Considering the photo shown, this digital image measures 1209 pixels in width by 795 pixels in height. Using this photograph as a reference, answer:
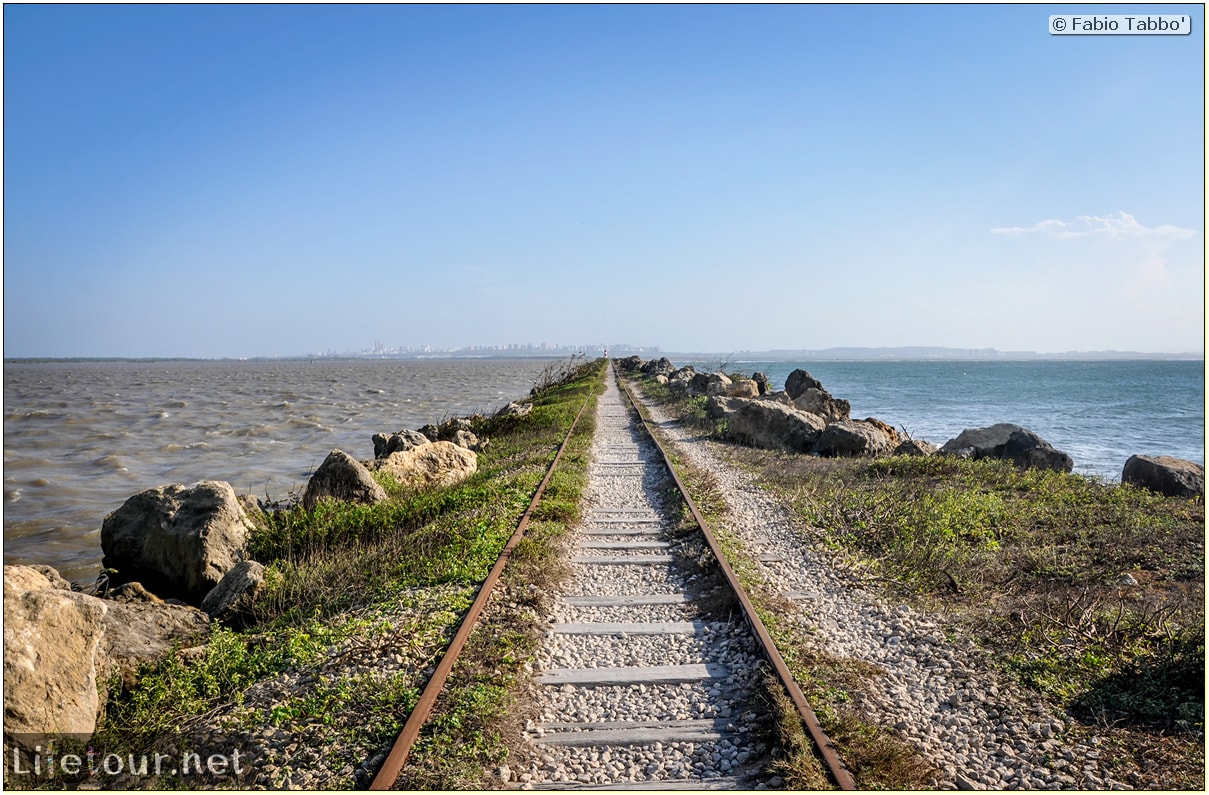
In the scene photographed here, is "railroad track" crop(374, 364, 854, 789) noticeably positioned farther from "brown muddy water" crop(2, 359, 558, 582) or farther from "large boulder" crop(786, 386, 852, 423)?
"large boulder" crop(786, 386, 852, 423)

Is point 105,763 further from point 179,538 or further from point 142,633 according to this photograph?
point 179,538

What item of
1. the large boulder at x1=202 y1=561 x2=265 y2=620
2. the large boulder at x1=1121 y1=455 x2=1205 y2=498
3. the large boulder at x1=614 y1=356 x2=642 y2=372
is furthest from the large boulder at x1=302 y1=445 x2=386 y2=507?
the large boulder at x1=614 y1=356 x2=642 y2=372

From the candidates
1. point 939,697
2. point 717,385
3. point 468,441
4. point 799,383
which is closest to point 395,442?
point 468,441

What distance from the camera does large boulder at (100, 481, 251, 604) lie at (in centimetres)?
856

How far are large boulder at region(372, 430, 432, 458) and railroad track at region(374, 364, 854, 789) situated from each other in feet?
29.2

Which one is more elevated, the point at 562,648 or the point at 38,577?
the point at 38,577

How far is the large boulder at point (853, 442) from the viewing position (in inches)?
613

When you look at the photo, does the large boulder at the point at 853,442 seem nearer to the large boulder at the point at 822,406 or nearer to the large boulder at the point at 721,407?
the large boulder at the point at 721,407

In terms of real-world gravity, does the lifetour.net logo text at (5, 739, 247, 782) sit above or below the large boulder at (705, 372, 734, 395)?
below

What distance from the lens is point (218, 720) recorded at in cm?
462

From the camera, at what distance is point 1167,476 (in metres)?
11.6

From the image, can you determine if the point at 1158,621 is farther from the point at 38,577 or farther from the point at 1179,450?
the point at 1179,450

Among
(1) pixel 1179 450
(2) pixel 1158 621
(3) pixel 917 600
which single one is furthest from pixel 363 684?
(1) pixel 1179 450

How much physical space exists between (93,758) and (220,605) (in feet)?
9.09
